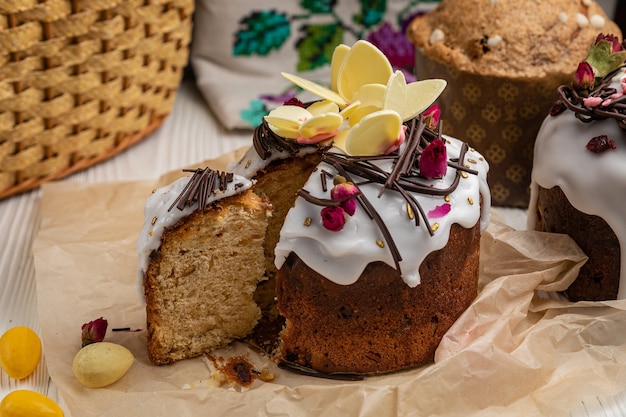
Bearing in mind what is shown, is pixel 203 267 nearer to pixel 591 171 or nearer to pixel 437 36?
pixel 591 171

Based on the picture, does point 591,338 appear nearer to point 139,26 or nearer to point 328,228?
point 328,228

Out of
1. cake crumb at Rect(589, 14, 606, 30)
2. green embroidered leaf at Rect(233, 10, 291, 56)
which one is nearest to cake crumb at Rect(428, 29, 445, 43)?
cake crumb at Rect(589, 14, 606, 30)

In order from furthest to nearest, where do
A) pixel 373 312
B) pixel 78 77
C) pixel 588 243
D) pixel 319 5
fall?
1. pixel 319 5
2. pixel 78 77
3. pixel 588 243
4. pixel 373 312

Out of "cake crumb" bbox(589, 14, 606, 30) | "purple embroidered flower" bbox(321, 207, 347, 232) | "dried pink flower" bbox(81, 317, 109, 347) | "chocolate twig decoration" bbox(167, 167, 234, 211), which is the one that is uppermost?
"cake crumb" bbox(589, 14, 606, 30)

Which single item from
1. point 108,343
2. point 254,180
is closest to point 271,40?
point 254,180

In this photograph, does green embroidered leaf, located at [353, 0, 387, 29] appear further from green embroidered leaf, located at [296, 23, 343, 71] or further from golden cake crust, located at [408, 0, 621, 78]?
golden cake crust, located at [408, 0, 621, 78]

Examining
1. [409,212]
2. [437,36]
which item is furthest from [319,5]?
[409,212]

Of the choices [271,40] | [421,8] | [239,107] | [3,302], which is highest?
[421,8]
